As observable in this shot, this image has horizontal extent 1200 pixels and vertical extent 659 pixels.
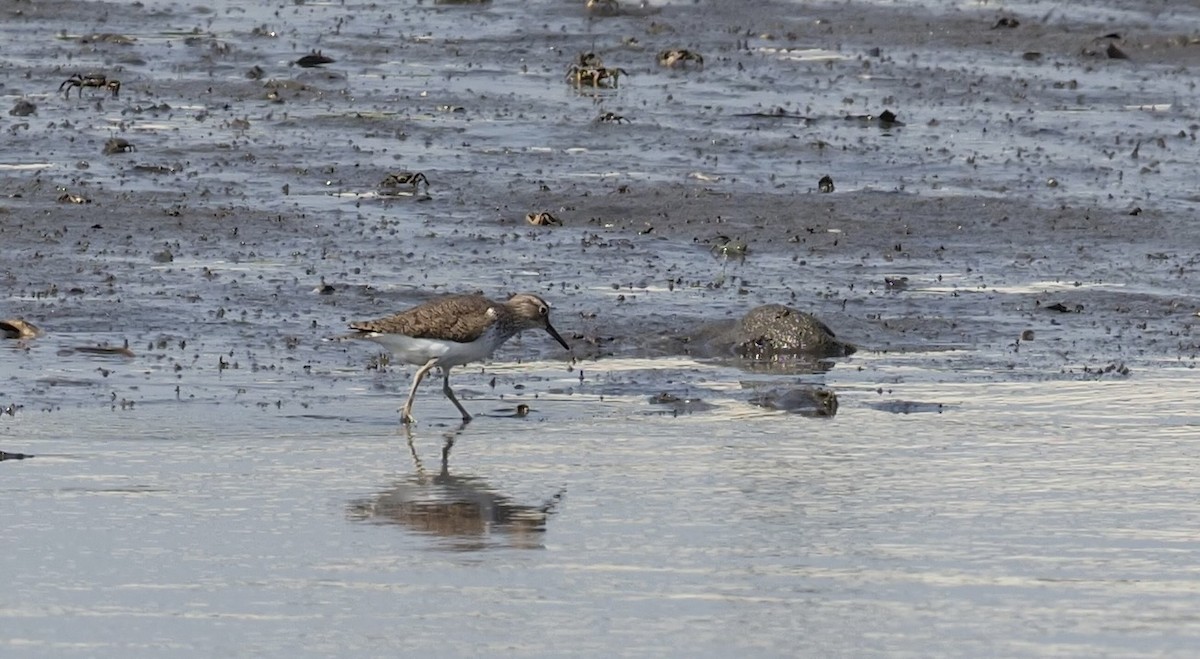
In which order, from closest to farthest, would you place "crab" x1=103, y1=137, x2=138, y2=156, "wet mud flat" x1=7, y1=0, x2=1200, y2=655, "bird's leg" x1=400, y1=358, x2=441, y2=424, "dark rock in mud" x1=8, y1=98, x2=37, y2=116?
"wet mud flat" x1=7, y1=0, x2=1200, y2=655 < "bird's leg" x1=400, y1=358, x2=441, y2=424 < "crab" x1=103, y1=137, x2=138, y2=156 < "dark rock in mud" x1=8, y1=98, x2=37, y2=116

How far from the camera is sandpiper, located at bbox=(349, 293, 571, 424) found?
38.6ft

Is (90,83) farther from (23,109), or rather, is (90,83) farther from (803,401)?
(803,401)

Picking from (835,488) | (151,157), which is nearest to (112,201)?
(151,157)

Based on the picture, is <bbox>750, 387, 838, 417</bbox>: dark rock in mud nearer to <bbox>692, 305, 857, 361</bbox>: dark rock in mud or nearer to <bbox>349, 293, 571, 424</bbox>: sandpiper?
<bbox>692, 305, 857, 361</bbox>: dark rock in mud

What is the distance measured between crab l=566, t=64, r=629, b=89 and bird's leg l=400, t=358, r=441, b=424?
31.0ft

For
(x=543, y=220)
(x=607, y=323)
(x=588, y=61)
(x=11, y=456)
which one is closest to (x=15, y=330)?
(x=11, y=456)

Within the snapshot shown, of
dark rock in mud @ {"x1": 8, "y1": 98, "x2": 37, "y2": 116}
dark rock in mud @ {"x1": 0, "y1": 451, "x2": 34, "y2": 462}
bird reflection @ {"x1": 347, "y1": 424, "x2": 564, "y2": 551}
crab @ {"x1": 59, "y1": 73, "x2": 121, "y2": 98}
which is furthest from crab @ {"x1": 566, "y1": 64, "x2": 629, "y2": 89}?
dark rock in mud @ {"x1": 0, "y1": 451, "x2": 34, "y2": 462}

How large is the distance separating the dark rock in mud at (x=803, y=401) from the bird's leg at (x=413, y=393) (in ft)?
5.27

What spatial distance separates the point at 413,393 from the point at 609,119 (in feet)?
27.2

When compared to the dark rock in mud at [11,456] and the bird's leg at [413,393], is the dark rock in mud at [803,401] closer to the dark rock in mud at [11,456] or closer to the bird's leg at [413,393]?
the bird's leg at [413,393]

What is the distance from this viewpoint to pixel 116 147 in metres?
17.8

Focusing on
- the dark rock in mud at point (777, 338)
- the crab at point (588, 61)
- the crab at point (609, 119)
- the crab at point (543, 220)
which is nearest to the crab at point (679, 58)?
the crab at point (588, 61)

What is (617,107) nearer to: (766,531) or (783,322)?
(783,322)

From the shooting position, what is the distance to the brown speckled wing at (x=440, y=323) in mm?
11812
